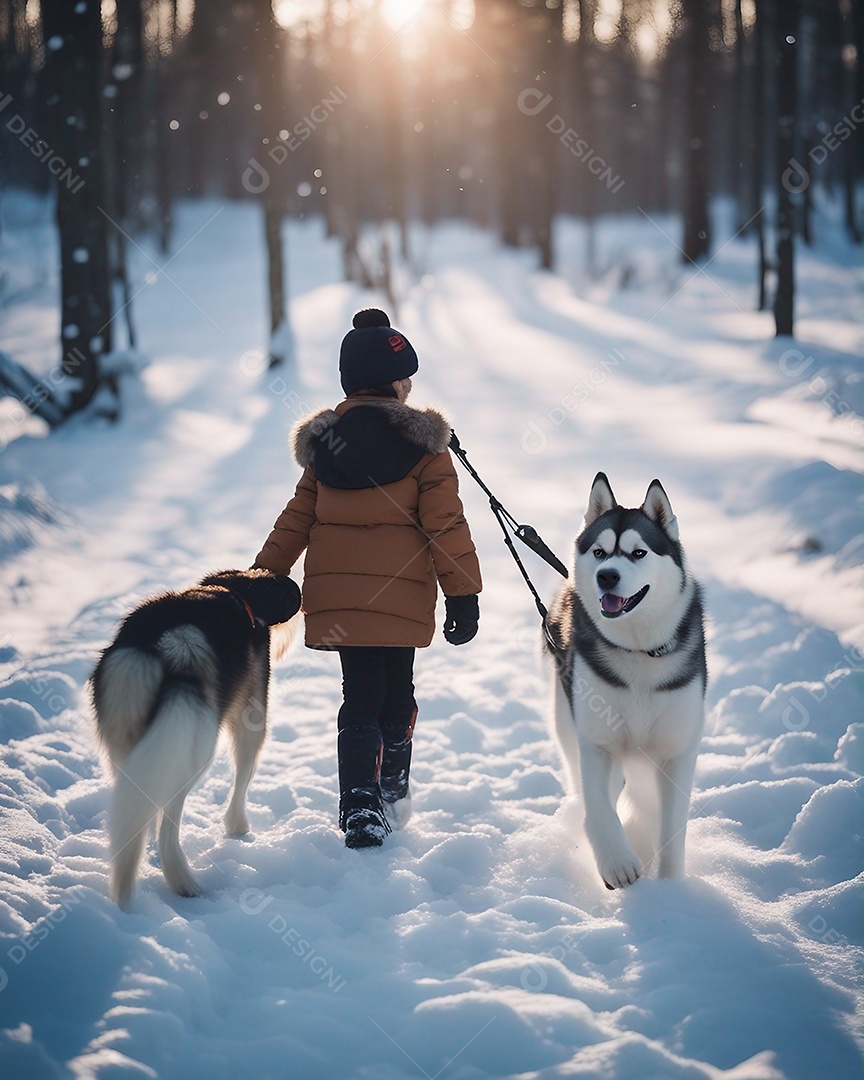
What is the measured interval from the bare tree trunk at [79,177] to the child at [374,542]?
753 cm

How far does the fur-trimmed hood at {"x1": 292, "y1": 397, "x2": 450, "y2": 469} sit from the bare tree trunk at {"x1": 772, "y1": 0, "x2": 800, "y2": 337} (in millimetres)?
10514

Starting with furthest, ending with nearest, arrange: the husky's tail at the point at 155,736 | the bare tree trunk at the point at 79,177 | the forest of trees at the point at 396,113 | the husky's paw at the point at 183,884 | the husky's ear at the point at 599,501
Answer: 1. the forest of trees at the point at 396,113
2. the bare tree trunk at the point at 79,177
3. the husky's ear at the point at 599,501
4. the husky's paw at the point at 183,884
5. the husky's tail at the point at 155,736

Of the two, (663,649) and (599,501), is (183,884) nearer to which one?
(663,649)

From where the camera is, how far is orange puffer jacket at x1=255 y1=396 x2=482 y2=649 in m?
3.19

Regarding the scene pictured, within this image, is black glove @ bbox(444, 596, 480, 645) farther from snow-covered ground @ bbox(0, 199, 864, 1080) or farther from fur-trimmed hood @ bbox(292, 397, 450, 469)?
snow-covered ground @ bbox(0, 199, 864, 1080)

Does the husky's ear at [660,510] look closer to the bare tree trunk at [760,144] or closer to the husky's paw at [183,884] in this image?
the husky's paw at [183,884]

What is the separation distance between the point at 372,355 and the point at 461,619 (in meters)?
1.04

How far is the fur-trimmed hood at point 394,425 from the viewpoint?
318 cm

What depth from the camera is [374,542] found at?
3.23 metres

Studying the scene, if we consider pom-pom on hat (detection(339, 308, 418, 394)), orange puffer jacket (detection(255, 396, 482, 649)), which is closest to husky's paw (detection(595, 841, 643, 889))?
orange puffer jacket (detection(255, 396, 482, 649))

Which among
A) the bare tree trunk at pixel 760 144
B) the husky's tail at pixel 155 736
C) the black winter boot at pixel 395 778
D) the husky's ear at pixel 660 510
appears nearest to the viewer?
the husky's tail at pixel 155 736

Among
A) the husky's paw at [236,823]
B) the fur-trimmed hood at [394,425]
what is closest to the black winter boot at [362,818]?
the husky's paw at [236,823]

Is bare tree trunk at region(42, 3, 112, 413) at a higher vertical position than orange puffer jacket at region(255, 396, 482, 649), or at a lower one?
higher

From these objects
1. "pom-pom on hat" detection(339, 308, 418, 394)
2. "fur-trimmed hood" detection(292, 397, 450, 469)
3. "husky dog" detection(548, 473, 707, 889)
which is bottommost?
"husky dog" detection(548, 473, 707, 889)
